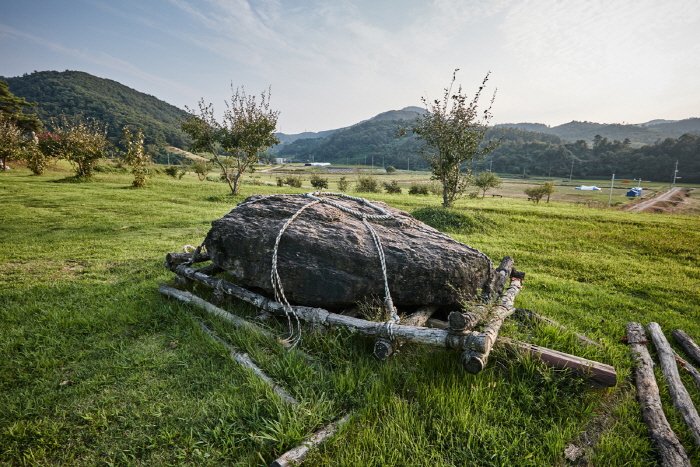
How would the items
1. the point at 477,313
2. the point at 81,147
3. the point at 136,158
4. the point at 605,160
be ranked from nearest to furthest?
the point at 477,313
the point at 136,158
the point at 81,147
the point at 605,160

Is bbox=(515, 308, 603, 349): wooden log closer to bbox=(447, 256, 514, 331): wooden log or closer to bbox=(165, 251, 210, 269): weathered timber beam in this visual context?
bbox=(447, 256, 514, 331): wooden log

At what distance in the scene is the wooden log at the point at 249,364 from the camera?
2857 millimetres

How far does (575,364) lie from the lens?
3059mm

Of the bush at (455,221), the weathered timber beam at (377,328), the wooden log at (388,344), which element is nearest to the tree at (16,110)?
the bush at (455,221)

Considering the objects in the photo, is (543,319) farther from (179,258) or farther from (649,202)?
(649,202)

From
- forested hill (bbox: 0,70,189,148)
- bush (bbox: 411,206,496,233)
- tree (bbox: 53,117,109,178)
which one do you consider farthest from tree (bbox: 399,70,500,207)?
forested hill (bbox: 0,70,189,148)

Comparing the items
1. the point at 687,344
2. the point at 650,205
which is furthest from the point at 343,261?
the point at 650,205

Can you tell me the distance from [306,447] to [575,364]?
273cm

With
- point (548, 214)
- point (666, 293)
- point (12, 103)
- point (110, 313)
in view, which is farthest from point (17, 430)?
point (12, 103)

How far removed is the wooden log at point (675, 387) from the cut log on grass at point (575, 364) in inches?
27.9

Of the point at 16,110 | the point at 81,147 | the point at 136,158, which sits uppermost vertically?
the point at 16,110

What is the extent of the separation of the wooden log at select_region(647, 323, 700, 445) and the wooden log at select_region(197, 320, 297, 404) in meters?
3.63

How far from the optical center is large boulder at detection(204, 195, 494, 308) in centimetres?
398

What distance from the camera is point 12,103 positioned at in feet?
144
